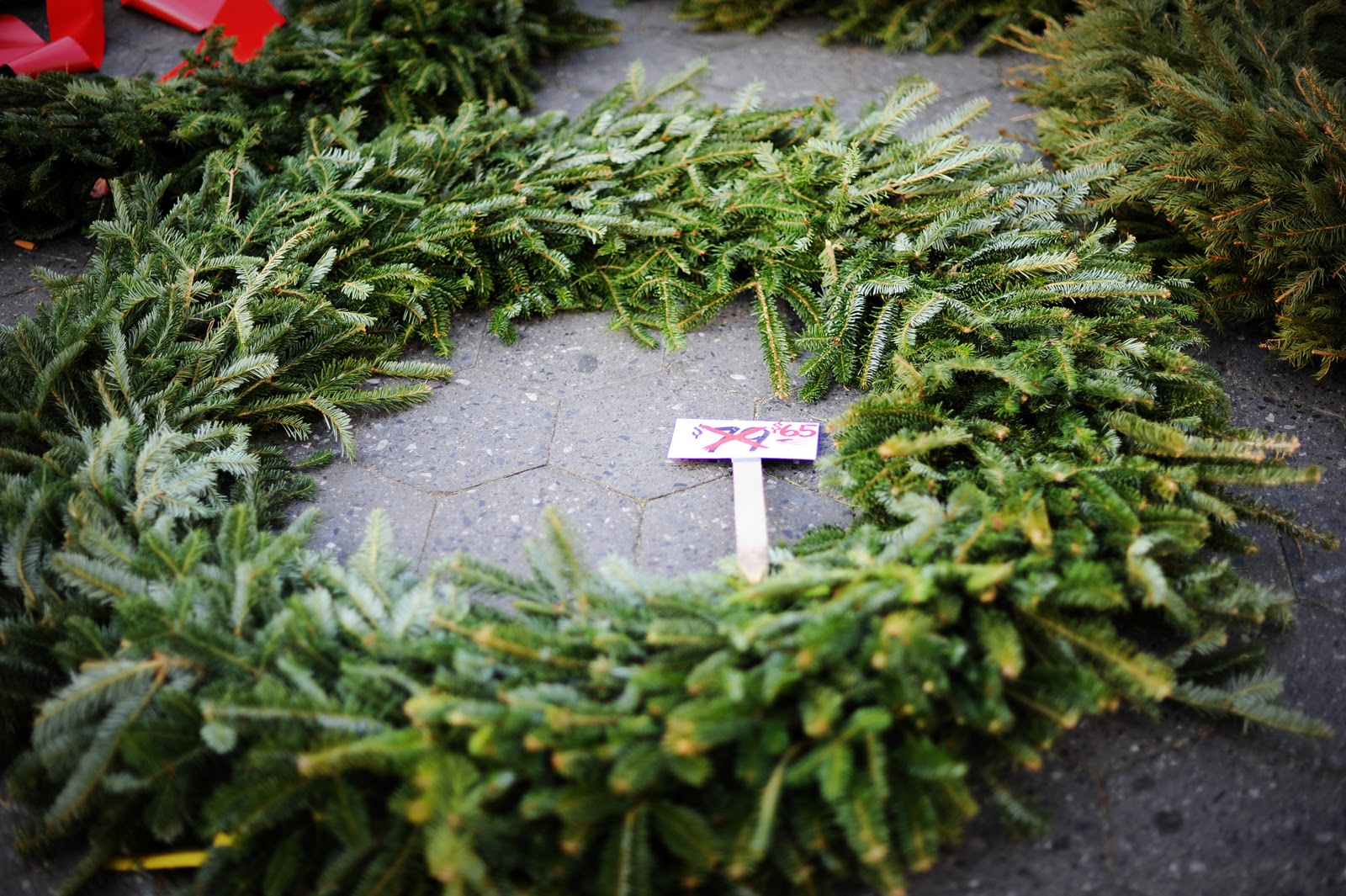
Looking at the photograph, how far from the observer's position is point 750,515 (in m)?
2.08

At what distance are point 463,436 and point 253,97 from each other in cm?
145

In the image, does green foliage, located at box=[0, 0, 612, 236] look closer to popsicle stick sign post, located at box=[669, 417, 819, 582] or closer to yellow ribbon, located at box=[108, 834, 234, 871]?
popsicle stick sign post, located at box=[669, 417, 819, 582]

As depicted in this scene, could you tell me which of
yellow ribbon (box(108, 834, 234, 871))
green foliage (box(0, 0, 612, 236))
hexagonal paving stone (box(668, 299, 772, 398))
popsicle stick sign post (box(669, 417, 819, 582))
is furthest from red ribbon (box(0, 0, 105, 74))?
yellow ribbon (box(108, 834, 234, 871))

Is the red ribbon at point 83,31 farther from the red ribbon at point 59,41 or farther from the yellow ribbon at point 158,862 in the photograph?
the yellow ribbon at point 158,862

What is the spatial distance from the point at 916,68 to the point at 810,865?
11.1 ft

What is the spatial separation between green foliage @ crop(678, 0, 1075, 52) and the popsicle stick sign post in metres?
2.35

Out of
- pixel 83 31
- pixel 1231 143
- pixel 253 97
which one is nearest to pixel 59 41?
pixel 83 31

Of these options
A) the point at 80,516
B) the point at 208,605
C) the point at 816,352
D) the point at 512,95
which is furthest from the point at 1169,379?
the point at 512,95

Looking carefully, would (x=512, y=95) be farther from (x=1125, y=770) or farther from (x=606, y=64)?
(x=1125, y=770)

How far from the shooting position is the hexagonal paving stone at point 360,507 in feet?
7.09

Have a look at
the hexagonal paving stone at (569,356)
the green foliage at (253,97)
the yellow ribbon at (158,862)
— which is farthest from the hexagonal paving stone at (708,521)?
the green foliage at (253,97)

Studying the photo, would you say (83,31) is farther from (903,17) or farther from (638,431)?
(903,17)

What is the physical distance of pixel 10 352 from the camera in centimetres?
213

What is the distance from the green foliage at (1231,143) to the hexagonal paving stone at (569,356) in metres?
1.45
